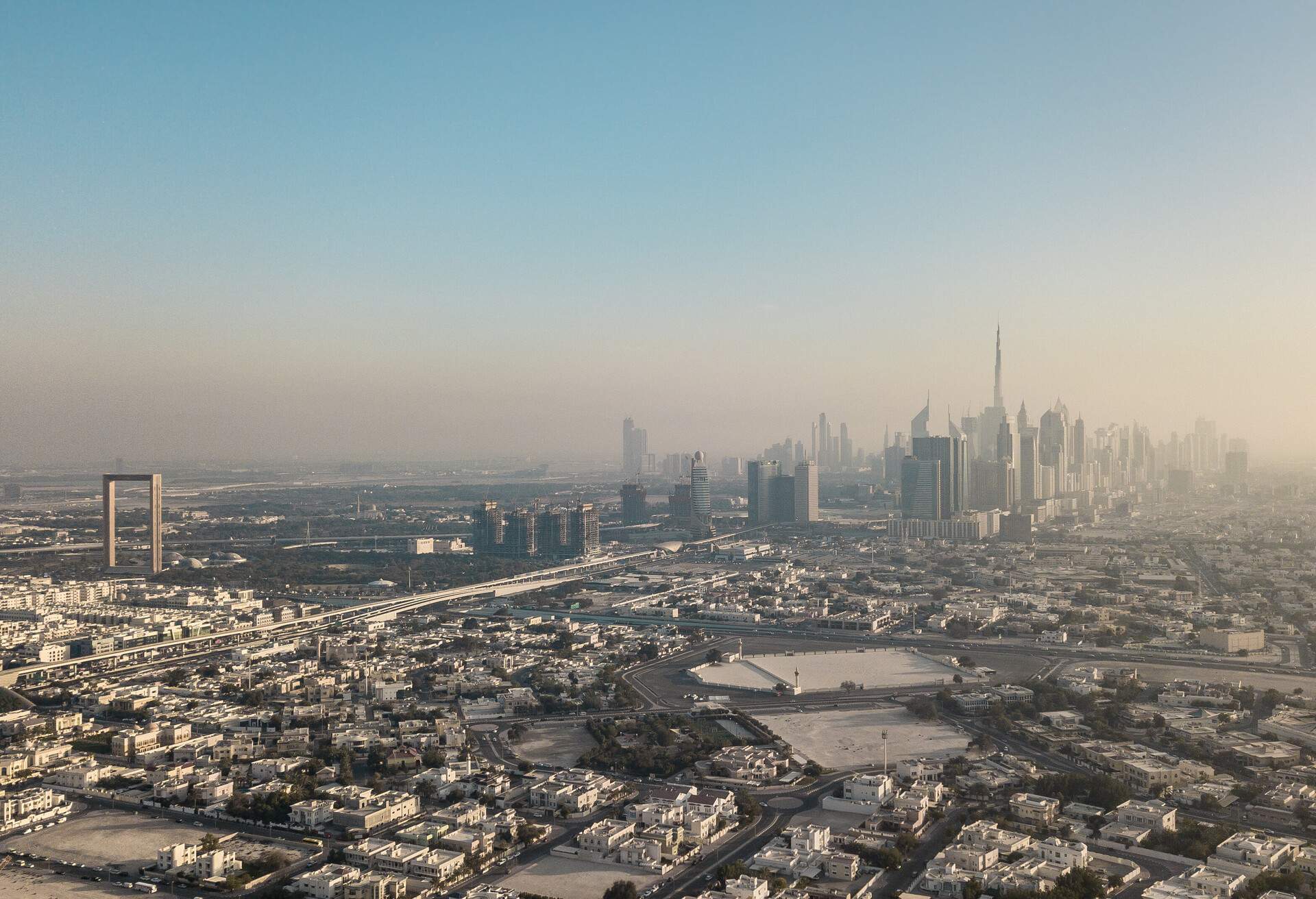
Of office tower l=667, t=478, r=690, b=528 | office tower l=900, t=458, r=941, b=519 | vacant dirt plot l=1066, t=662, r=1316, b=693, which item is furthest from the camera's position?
office tower l=667, t=478, r=690, b=528

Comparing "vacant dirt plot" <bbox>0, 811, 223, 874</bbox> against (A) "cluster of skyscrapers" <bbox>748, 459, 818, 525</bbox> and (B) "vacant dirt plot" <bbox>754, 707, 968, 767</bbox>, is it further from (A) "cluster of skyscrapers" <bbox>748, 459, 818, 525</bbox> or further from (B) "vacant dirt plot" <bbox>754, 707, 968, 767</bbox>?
(A) "cluster of skyscrapers" <bbox>748, 459, 818, 525</bbox>

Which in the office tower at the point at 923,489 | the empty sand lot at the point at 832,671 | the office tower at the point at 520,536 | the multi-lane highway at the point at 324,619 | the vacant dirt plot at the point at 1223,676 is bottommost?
the empty sand lot at the point at 832,671

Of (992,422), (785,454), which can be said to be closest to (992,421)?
(992,422)

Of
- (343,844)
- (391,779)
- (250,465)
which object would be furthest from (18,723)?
(250,465)

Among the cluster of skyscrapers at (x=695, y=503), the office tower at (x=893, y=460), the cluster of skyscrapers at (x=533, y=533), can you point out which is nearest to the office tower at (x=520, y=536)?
the cluster of skyscrapers at (x=533, y=533)

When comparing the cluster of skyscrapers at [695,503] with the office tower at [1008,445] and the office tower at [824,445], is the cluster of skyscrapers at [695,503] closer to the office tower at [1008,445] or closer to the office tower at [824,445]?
the office tower at [1008,445]

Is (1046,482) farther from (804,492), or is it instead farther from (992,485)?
(804,492)

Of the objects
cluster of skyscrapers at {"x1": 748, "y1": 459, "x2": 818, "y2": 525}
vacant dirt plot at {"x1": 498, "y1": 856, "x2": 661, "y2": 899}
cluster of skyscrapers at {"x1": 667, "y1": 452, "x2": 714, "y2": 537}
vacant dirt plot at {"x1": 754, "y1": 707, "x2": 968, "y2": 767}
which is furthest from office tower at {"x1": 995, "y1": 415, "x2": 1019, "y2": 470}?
vacant dirt plot at {"x1": 498, "y1": 856, "x2": 661, "y2": 899}
